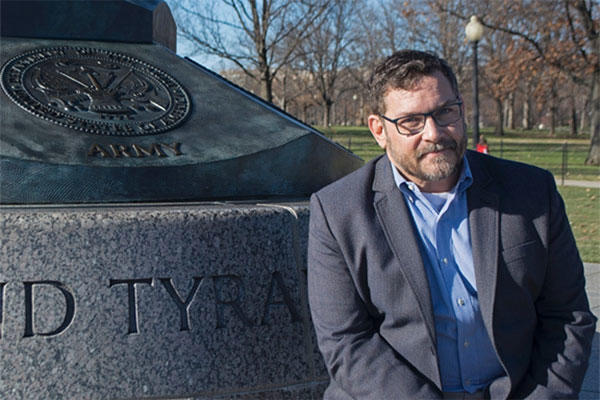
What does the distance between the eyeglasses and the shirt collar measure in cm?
17

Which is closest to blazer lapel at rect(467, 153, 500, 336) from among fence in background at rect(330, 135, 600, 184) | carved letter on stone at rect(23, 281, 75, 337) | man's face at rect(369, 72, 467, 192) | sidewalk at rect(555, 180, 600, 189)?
man's face at rect(369, 72, 467, 192)

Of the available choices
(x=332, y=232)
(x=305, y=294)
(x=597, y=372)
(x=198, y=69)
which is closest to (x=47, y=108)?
(x=198, y=69)

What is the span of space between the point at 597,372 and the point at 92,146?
308cm

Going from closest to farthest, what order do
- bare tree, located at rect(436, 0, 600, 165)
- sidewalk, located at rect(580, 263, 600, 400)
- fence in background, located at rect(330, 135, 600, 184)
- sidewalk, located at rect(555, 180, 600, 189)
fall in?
sidewalk, located at rect(580, 263, 600, 400) → sidewalk, located at rect(555, 180, 600, 189) → fence in background, located at rect(330, 135, 600, 184) → bare tree, located at rect(436, 0, 600, 165)

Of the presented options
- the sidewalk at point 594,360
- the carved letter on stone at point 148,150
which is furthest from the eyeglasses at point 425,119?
the sidewalk at point 594,360

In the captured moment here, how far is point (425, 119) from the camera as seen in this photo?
2033mm

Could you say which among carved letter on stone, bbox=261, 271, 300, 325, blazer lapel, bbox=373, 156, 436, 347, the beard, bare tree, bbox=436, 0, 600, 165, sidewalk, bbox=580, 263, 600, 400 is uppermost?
bare tree, bbox=436, 0, 600, 165

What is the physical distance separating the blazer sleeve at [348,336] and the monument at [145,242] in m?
0.70

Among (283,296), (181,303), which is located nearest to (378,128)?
(283,296)

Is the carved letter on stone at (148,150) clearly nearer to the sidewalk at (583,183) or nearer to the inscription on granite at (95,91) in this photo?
the inscription on granite at (95,91)

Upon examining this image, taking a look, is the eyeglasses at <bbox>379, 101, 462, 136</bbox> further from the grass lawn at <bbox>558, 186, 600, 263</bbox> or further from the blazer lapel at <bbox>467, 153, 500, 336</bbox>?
the grass lawn at <bbox>558, 186, 600, 263</bbox>

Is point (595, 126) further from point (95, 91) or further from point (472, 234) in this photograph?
point (472, 234)

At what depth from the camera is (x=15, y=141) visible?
3.19 meters

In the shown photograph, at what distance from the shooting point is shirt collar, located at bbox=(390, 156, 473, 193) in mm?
2150
